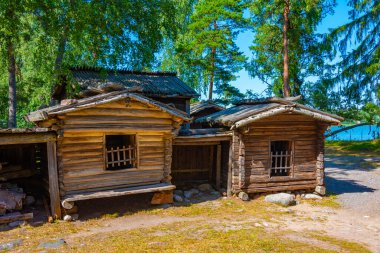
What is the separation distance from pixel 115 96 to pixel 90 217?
13.9ft

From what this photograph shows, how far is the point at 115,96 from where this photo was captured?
1027cm

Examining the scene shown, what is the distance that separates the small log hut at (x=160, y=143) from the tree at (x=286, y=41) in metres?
8.99

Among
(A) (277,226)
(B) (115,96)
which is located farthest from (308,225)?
(B) (115,96)

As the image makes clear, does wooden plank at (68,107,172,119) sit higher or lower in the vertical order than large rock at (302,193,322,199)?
higher

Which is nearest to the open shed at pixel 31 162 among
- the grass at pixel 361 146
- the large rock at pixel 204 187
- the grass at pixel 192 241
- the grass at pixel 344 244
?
the grass at pixel 192 241

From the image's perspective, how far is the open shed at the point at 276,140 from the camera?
12.8m

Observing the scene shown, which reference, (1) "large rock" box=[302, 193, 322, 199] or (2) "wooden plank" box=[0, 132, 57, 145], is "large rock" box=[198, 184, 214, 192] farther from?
(2) "wooden plank" box=[0, 132, 57, 145]

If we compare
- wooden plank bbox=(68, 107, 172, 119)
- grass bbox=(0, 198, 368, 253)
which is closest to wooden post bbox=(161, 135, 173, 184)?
wooden plank bbox=(68, 107, 172, 119)

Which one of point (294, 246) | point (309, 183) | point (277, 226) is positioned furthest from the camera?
point (309, 183)

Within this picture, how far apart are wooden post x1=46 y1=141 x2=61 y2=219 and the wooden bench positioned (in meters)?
0.30

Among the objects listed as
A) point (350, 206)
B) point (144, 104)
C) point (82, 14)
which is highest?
point (82, 14)

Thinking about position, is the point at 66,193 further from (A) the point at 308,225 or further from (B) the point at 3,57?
(B) the point at 3,57

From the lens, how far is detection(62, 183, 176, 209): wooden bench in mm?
9841

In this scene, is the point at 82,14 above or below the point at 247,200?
above
